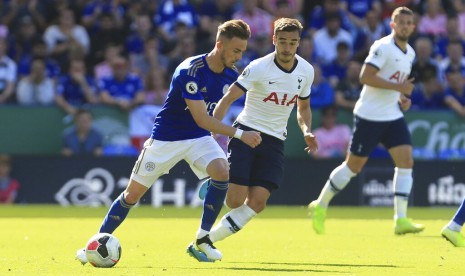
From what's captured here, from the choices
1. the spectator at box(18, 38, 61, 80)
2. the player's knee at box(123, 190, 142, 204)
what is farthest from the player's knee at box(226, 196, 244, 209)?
the spectator at box(18, 38, 61, 80)

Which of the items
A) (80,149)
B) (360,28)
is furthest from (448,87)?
(80,149)

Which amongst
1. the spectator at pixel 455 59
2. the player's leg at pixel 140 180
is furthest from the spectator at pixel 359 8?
the player's leg at pixel 140 180

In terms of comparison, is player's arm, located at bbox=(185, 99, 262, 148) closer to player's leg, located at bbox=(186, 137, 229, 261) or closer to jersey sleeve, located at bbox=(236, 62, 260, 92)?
player's leg, located at bbox=(186, 137, 229, 261)

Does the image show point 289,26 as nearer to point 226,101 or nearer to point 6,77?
point 226,101

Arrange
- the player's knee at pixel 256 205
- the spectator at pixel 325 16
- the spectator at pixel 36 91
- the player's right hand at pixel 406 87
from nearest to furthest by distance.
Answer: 1. the player's knee at pixel 256 205
2. the player's right hand at pixel 406 87
3. the spectator at pixel 36 91
4. the spectator at pixel 325 16

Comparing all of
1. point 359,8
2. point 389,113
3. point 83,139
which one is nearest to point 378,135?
point 389,113

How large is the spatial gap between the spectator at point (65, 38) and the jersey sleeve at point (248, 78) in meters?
10.6

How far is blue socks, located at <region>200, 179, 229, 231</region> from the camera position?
9.98 meters

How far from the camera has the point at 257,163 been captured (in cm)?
1089

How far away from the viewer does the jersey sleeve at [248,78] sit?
10460mm

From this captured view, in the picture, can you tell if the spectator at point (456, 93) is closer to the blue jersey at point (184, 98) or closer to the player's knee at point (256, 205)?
the player's knee at point (256, 205)

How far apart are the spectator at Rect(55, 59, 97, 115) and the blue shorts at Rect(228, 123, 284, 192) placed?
31.5ft

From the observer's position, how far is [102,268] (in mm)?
9406

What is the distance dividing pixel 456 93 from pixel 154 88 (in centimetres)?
553
